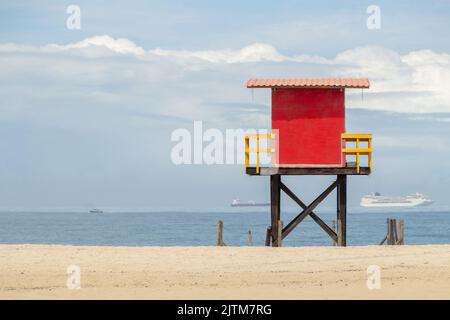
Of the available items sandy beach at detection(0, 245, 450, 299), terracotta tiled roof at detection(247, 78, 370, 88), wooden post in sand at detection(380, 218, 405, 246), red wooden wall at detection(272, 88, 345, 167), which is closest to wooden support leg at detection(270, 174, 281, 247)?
red wooden wall at detection(272, 88, 345, 167)

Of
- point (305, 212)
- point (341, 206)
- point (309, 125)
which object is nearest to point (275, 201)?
point (305, 212)

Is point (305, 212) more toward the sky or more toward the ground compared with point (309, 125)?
more toward the ground

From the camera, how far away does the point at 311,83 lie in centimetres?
3384

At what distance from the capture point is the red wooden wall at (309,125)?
1337 inches

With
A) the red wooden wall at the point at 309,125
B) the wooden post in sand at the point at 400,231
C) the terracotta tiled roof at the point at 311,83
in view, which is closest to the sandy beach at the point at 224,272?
the red wooden wall at the point at 309,125

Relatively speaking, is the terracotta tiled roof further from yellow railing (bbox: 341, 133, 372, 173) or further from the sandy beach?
the sandy beach

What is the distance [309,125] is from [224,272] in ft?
33.3

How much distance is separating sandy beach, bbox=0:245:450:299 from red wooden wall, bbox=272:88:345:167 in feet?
11.7

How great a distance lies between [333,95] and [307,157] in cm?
262

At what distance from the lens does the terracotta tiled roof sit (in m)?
33.8

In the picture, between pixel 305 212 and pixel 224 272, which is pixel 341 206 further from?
pixel 224 272

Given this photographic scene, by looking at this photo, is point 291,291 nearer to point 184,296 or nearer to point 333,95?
point 184,296

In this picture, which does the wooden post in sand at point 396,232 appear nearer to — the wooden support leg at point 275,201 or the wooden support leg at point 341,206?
the wooden support leg at point 341,206

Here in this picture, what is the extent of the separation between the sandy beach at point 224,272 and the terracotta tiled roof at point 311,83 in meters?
6.24
